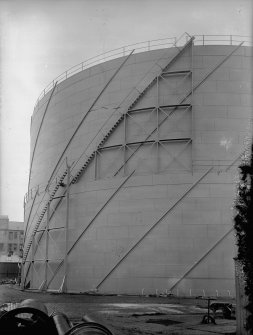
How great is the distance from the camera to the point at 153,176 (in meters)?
27.9

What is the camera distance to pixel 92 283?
92.0 ft

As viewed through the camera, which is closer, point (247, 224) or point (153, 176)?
point (247, 224)

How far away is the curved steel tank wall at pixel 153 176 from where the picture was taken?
86.5 ft

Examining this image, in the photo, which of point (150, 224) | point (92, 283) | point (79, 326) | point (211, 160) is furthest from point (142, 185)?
point (79, 326)

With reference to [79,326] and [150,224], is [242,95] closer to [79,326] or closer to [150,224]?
[150,224]

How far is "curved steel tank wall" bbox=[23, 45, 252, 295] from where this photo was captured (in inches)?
1038

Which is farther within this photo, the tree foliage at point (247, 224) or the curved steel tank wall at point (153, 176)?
the curved steel tank wall at point (153, 176)

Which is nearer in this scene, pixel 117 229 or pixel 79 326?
pixel 79 326

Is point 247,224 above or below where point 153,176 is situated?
below

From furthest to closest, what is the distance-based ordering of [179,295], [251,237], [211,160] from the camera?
[211,160]
[179,295]
[251,237]

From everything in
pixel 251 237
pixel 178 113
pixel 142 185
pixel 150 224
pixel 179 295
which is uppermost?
pixel 178 113

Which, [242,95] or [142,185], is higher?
[242,95]

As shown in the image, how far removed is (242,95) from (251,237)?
24.0 metres

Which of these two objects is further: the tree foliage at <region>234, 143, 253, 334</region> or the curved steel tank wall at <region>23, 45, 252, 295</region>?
the curved steel tank wall at <region>23, 45, 252, 295</region>
